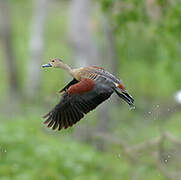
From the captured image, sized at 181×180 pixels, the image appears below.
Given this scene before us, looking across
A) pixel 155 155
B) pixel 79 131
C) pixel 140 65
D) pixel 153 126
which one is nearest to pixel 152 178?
pixel 155 155

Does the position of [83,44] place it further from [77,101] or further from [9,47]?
[77,101]

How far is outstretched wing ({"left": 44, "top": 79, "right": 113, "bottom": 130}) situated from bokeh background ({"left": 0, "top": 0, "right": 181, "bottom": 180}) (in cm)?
318

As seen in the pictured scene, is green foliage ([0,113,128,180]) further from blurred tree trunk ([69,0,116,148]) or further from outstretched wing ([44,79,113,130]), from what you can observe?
outstretched wing ([44,79,113,130])

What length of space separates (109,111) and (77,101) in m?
8.01

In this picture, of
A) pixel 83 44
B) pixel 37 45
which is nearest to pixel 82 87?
pixel 83 44

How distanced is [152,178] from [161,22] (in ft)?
9.53

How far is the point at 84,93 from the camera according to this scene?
23.6ft

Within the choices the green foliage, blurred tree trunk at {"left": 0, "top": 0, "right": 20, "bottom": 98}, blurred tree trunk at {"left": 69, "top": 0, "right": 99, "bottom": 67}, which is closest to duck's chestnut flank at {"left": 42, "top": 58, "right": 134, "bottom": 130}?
the green foliage

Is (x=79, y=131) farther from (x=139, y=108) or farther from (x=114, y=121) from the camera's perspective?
(x=139, y=108)

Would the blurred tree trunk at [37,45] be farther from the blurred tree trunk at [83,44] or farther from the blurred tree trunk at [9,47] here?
the blurred tree trunk at [83,44]

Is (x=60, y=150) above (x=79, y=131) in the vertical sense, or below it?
below

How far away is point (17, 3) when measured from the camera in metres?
33.5

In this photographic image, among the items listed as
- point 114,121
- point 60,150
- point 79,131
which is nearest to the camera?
point 60,150

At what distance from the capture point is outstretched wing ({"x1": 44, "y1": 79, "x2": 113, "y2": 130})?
7.10 metres
